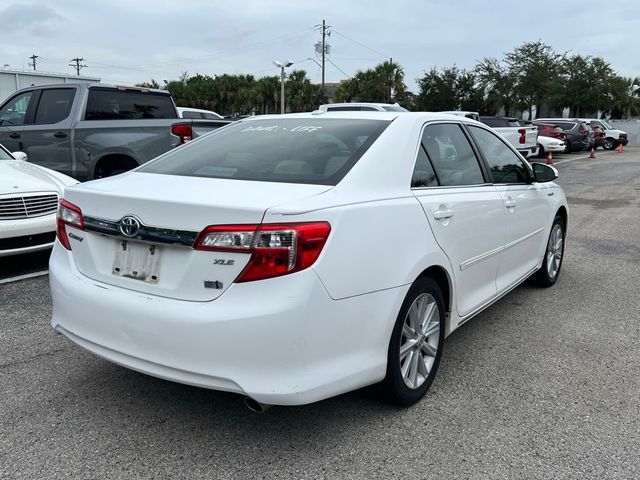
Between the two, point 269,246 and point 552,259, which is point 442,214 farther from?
point 552,259

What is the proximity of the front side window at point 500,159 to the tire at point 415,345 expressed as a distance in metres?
1.38

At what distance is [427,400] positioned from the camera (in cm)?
329

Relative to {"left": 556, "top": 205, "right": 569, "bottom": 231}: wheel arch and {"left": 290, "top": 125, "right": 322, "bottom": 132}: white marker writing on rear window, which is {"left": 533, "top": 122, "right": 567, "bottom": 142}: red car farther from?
{"left": 290, "top": 125, "right": 322, "bottom": 132}: white marker writing on rear window

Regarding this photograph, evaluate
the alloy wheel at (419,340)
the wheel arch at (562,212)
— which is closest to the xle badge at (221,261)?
the alloy wheel at (419,340)

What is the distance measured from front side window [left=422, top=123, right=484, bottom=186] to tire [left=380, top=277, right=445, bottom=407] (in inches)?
30.3

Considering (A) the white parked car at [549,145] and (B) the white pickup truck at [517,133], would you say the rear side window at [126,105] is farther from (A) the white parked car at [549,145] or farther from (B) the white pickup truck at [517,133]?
(A) the white parked car at [549,145]

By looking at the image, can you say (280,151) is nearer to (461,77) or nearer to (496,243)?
(496,243)

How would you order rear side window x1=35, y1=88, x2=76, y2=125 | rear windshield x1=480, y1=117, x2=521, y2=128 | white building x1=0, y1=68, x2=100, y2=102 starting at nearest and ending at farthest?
rear side window x1=35, y1=88, x2=76, y2=125 → white building x1=0, y1=68, x2=100, y2=102 → rear windshield x1=480, y1=117, x2=521, y2=128

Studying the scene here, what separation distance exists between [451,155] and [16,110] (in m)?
7.23

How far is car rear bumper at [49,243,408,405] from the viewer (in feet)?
→ 7.99

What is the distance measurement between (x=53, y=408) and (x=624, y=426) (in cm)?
299

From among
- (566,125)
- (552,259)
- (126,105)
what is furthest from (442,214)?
(566,125)

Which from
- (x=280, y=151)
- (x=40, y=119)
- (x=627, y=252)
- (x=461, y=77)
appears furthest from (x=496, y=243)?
(x=461, y=77)

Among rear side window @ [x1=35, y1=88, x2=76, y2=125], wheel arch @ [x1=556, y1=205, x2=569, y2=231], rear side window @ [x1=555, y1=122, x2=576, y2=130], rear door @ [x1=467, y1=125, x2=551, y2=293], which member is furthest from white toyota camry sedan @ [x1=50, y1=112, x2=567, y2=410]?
rear side window @ [x1=555, y1=122, x2=576, y2=130]
